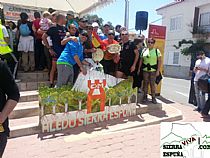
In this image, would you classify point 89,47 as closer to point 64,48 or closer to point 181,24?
point 64,48

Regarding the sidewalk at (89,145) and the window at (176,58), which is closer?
the sidewalk at (89,145)

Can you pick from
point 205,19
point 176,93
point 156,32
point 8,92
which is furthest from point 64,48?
point 205,19

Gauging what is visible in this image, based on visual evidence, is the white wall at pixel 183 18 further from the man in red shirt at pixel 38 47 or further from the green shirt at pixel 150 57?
the man in red shirt at pixel 38 47

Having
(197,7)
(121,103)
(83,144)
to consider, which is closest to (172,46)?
(197,7)

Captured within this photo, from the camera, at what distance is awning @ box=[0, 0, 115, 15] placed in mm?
6730

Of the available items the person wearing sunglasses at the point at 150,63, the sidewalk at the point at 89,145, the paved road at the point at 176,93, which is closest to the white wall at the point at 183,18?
the paved road at the point at 176,93

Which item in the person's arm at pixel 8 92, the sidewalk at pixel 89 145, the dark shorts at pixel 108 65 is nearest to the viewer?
the person's arm at pixel 8 92

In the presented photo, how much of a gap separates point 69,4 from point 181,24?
16165 millimetres

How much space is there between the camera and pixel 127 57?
4953 mm

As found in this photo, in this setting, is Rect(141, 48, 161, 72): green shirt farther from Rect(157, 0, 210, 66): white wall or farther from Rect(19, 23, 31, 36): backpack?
Rect(157, 0, 210, 66): white wall

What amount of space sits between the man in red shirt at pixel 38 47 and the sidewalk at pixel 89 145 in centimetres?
263

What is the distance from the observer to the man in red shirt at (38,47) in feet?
17.4

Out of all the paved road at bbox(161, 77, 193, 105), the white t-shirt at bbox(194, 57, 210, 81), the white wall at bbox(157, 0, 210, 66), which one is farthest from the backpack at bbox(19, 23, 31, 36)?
the white wall at bbox(157, 0, 210, 66)

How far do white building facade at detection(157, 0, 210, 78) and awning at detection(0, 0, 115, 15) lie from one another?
14138mm
